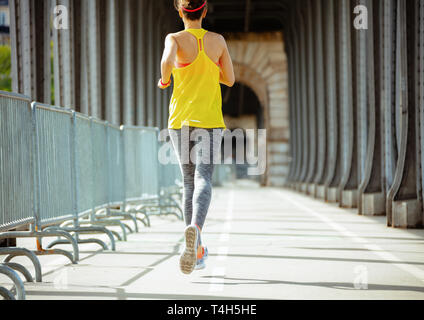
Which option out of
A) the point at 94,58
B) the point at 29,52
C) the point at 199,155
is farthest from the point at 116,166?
the point at 199,155

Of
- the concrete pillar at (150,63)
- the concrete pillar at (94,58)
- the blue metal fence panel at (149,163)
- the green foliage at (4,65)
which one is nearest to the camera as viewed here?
the blue metal fence panel at (149,163)

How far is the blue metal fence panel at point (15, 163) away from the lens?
189 inches

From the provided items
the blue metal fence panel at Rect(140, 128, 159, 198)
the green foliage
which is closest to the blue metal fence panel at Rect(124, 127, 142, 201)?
the blue metal fence panel at Rect(140, 128, 159, 198)

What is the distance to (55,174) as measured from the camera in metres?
6.05

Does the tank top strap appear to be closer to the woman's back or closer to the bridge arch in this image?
the woman's back

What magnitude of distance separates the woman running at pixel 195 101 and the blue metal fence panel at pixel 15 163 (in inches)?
47.5

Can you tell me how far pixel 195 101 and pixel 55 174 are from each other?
2.07 metres

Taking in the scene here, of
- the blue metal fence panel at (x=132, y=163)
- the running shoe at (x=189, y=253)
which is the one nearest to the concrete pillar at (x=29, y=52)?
the blue metal fence panel at (x=132, y=163)

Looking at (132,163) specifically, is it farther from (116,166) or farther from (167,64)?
(167,64)

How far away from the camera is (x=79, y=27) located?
1069 centimetres

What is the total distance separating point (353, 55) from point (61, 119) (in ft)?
27.3

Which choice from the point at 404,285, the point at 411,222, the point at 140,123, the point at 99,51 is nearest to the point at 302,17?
the point at 140,123

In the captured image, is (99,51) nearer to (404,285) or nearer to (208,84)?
(208,84)

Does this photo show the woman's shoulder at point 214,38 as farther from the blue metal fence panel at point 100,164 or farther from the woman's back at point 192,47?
the blue metal fence panel at point 100,164
